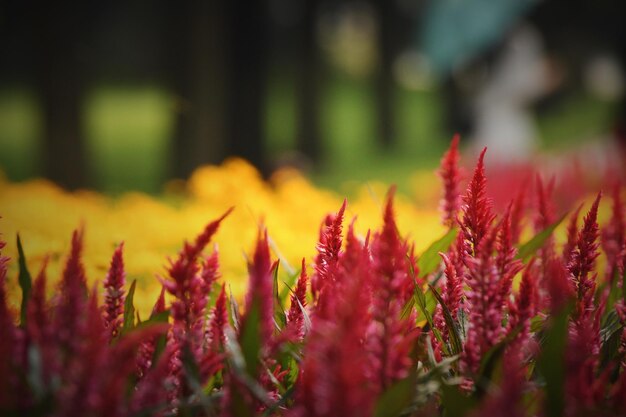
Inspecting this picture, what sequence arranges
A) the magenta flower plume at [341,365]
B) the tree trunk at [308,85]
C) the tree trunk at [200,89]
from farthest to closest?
the tree trunk at [308,85]
the tree trunk at [200,89]
the magenta flower plume at [341,365]

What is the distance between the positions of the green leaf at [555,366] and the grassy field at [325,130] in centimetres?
562

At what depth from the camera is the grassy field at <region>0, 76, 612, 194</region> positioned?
6617 mm

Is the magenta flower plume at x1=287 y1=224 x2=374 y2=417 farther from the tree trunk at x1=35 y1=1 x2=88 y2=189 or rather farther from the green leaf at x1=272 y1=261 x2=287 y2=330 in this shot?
the tree trunk at x1=35 y1=1 x2=88 y2=189

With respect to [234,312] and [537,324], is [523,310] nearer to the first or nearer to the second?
[537,324]

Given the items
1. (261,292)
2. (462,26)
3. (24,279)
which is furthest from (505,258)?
(462,26)

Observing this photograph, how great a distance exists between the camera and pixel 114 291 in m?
1.18

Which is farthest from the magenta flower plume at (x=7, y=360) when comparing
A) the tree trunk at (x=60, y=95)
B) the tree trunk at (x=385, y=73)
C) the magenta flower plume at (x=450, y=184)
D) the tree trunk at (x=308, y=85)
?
the tree trunk at (x=385, y=73)

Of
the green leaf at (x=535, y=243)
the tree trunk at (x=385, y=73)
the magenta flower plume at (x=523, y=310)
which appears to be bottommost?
the magenta flower plume at (x=523, y=310)

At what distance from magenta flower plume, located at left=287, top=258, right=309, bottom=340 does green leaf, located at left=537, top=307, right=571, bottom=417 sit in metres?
0.43

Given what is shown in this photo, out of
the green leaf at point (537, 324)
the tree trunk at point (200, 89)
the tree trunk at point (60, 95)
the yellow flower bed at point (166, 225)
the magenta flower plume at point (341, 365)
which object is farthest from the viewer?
the tree trunk at point (200, 89)

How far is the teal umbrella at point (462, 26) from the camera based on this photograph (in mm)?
6875

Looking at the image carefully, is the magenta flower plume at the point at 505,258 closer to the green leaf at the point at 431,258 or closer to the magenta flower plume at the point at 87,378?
the green leaf at the point at 431,258

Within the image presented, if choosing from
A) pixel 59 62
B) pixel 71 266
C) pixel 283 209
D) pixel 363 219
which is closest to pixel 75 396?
pixel 71 266

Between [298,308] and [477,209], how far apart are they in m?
0.37
